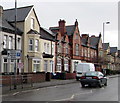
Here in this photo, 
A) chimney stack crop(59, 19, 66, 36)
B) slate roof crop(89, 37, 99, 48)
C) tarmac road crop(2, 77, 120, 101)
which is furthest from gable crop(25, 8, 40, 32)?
slate roof crop(89, 37, 99, 48)

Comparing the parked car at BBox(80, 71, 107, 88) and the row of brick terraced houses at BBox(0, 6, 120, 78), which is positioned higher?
the row of brick terraced houses at BBox(0, 6, 120, 78)

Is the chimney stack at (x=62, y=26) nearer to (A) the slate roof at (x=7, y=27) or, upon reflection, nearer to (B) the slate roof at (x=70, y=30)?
(B) the slate roof at (x=70, y=30)

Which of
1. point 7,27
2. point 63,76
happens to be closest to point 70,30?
point 63,76

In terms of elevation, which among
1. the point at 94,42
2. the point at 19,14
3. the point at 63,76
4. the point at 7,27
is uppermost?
the point at 19,14

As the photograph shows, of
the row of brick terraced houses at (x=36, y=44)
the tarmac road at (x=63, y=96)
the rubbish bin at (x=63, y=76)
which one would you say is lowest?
the tarmac road at (x=63, y=96)

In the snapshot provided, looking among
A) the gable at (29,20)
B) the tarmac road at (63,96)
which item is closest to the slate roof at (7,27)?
the gable at (29,20)

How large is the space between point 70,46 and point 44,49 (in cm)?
1076

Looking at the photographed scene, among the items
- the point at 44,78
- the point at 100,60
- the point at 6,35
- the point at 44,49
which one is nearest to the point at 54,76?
the point at 44,49

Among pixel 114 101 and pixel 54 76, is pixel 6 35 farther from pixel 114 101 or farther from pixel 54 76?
pixel 114 101

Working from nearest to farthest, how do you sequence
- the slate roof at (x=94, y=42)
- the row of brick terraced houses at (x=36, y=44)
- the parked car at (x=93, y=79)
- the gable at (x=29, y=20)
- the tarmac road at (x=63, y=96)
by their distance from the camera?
the tarmac road at (x=63, y=96), the parked car at (x=93, y=79), the row of brick terraced houses at (x=36, y=44), the gable at (x=29, y=20), the slate roof at (x=94, y=42)

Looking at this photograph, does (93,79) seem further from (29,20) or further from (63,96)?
(29,20)

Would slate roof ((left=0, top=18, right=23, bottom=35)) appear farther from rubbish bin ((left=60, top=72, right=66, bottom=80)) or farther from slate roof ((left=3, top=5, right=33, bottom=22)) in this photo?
rubbish bin ((left=60, top=72, right=66, bottom=80))

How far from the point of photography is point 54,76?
37.4m

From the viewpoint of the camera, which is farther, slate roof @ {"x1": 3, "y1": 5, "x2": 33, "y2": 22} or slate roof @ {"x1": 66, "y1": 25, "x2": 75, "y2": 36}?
slate roof @ {"x1": 66, "y1": 25, "x2": 75, "y2": 36}
